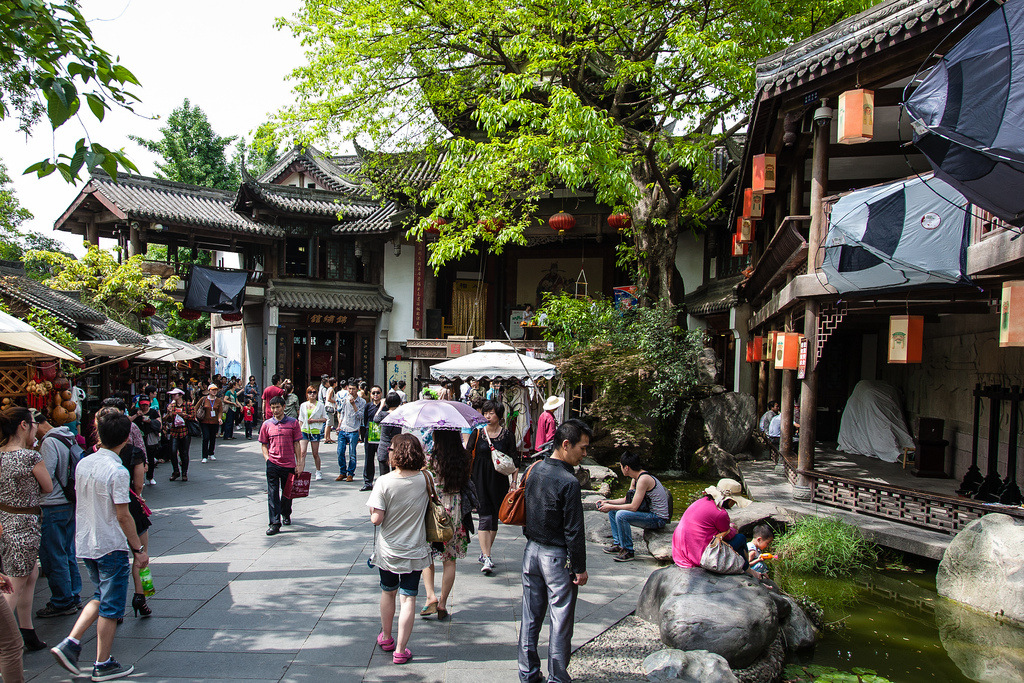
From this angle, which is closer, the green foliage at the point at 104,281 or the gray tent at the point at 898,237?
the gray tent at the point at 898,237

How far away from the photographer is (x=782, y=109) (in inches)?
400

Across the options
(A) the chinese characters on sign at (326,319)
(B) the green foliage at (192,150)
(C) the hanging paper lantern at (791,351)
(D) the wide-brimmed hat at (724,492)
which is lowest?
(D) the wide-brimmed hat at (724,492)

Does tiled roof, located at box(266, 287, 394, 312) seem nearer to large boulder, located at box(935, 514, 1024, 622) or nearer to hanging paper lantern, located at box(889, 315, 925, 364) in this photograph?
hanging paper lantern, located at box(889, 315, 925, 364)

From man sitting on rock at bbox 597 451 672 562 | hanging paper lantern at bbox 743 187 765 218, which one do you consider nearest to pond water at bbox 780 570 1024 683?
man sitting on rock at bbox 597 451 672 562

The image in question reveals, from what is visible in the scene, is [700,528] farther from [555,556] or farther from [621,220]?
[621,220]

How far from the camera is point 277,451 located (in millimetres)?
7582

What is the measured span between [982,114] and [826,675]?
4.23 metres

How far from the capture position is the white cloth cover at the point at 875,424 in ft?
43.2

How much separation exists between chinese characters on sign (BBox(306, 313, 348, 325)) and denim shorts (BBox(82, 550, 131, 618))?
1805 centimetres

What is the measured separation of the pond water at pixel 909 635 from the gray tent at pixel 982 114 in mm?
3480

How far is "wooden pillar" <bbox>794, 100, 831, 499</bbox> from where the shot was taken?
9.57m

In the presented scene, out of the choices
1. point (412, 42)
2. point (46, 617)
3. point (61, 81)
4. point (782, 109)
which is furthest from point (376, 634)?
point (412, 42)

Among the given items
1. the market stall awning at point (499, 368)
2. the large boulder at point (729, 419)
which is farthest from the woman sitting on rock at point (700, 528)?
the large boulder at point (729, 419)

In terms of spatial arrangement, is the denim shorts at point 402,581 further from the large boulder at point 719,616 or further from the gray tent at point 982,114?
the gray tent at point 982,114
